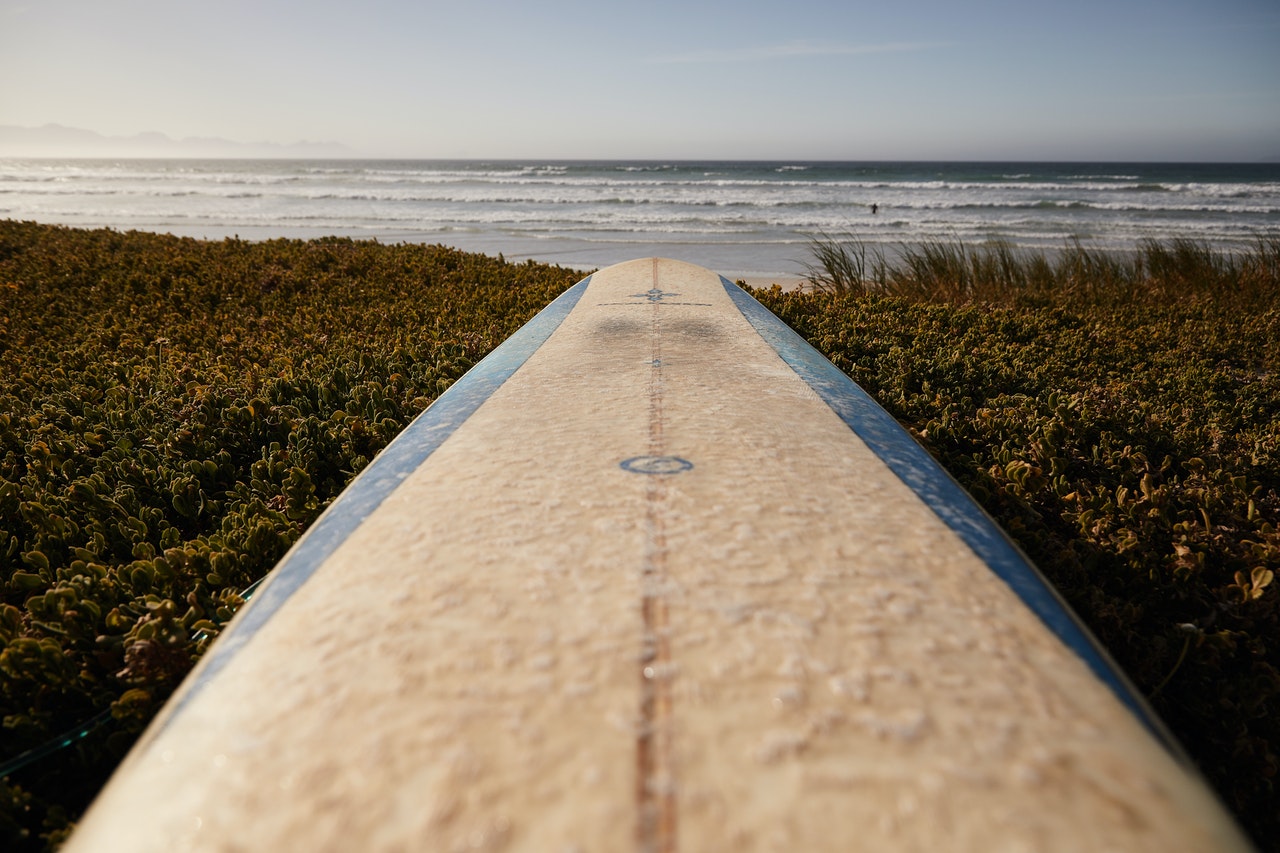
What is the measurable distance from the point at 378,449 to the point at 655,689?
2.16 meters

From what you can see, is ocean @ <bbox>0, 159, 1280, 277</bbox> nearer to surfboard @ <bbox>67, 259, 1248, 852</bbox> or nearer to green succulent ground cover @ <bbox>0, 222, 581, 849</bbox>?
green succulent ground cover @ <bbox>0, 222, 581, 849</bbox>

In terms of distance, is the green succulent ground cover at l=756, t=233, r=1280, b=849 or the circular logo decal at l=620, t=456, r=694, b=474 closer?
the circular logo decal at l=620, t=456, r=694, b=474

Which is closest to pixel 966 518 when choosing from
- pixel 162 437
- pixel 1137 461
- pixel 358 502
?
pixel 358 502

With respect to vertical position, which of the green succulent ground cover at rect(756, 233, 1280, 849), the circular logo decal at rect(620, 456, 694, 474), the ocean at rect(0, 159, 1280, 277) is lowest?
the green succulent ground cover at rect(756, 233, 1280, 849)

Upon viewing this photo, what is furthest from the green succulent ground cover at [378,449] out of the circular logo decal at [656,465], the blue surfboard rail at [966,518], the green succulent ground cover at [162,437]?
the circular logo decal at [656,465]

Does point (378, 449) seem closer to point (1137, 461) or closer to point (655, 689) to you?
point (655, 689)

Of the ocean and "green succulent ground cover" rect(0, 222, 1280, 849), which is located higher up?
the ocean

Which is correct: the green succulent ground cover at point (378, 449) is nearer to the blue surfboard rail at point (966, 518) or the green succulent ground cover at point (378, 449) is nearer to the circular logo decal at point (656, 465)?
the blue surfboard rail at point (966, 518)

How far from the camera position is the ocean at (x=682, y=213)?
53.9ft

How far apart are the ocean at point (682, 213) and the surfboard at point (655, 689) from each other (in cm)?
→ 1000

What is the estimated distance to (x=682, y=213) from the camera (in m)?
23.3

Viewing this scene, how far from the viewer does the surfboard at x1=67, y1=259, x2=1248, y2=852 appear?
0.77m

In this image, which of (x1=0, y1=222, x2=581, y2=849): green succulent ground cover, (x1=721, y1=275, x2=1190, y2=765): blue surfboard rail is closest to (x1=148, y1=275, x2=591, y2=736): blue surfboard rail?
(x1=0, y1=222, x2=581, y2=849): green succulent ground cover

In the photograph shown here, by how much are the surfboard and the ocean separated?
9996mm
